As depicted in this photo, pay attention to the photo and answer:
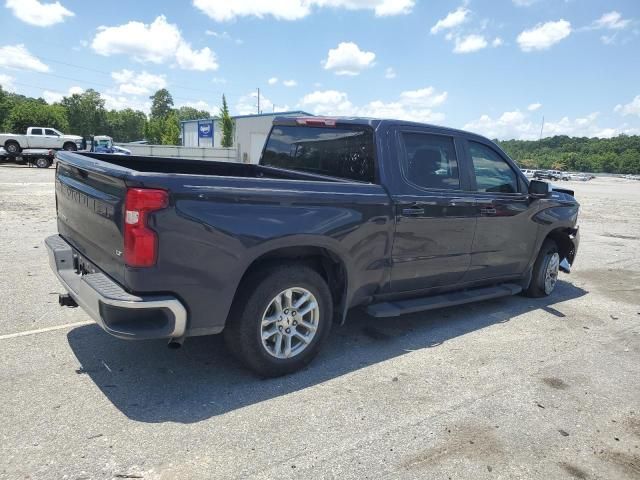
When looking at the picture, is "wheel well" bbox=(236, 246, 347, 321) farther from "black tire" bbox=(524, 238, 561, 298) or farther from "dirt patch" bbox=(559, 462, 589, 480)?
"black tire" bbox=(524, 238, 561, 298)

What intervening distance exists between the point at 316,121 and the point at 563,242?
400 cm

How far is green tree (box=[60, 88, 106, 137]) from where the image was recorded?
9521 centimetres

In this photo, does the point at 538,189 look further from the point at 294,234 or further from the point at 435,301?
the point at 294,234

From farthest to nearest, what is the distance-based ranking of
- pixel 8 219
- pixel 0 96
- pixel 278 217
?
pixel 0 96 < pixel 8 219 < pixel 278 217

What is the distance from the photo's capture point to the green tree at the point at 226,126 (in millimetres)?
44062

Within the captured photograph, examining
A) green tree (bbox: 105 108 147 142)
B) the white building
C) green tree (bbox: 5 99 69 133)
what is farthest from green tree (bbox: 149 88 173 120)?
the white building

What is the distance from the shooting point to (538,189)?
5539 millimetres

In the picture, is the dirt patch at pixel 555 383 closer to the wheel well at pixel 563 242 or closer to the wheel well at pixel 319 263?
the wheel well at pixel 319 263

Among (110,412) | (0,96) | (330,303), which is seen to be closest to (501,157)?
(330,303)

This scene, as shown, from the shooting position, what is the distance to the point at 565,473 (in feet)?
8.89

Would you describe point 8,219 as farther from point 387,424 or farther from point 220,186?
point 387,424

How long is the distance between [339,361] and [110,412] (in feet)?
5.72

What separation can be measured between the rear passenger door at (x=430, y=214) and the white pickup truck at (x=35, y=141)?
106 ft

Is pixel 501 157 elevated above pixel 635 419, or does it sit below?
above
